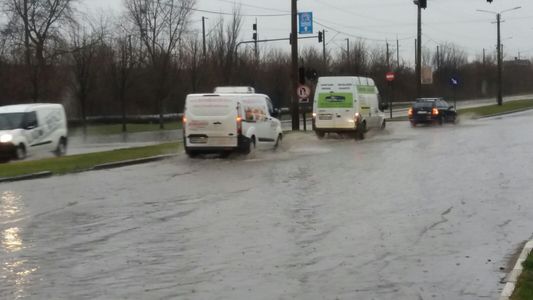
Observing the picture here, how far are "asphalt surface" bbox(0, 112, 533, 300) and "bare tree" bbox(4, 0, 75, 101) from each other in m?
33.9

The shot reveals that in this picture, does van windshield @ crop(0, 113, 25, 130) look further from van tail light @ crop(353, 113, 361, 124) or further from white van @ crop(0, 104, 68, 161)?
van tail light @ crop(353, 113, 361, 124)

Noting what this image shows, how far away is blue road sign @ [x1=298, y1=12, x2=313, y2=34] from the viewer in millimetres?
37812

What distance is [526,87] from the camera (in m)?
156

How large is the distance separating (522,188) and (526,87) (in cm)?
14935

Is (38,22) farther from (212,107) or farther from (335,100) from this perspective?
(212,107)

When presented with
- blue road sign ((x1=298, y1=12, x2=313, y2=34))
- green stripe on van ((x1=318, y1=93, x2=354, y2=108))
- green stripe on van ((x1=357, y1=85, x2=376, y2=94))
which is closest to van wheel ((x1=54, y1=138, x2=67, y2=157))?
green stripe on van ((x1=318, y1=93, x2=354, y2=108))

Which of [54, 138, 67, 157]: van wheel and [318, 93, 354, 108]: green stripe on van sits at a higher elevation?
[318, 93, 354, 108]: green stripe on van

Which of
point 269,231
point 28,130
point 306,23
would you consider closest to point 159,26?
point 306,23

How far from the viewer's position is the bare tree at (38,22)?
51188 mm

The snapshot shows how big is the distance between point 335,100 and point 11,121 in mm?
13418

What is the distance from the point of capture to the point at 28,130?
79.1ft

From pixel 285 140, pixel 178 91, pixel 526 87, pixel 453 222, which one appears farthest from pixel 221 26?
pixel 526 87

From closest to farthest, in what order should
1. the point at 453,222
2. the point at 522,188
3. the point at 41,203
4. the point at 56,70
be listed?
the point at 453,222, the point at 41,203, the point at 522,188, the point at 56,70

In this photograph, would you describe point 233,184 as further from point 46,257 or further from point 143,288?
point 143,288
